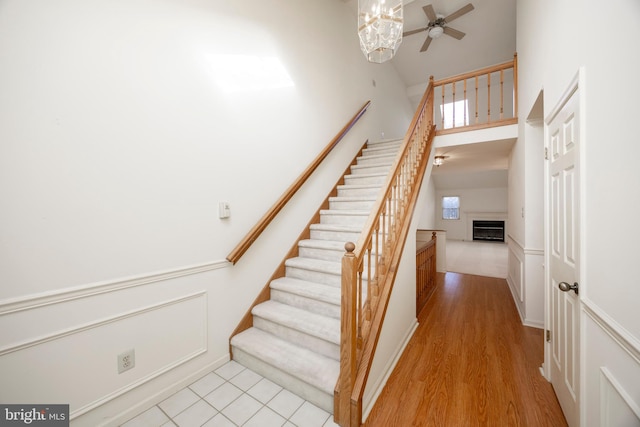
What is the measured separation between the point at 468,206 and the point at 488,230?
124cm

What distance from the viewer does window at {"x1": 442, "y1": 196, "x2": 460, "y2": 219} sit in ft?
35.2

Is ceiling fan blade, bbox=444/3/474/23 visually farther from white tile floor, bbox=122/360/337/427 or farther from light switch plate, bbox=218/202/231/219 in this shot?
white tile floor, bbox=122/360/337/427

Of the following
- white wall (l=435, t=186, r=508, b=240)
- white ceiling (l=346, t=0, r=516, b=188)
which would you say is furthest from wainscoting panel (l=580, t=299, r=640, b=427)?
white wall (l=435, t=186, r=508, b=240)

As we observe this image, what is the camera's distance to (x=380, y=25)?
2146mm

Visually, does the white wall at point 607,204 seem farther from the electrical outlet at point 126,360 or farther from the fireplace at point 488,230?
the fireplace at point 488,230

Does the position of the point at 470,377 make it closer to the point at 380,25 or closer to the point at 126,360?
the point at 126,360

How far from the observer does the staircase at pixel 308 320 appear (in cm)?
175

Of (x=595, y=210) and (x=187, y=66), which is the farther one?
(x=187, y=66)

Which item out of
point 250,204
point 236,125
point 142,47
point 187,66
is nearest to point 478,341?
point 250,204

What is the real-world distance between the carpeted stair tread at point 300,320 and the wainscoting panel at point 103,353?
0.52 metres

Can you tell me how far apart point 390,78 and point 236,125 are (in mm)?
4941

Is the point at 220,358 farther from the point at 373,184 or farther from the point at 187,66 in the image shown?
the point at 373,184

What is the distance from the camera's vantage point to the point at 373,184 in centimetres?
341

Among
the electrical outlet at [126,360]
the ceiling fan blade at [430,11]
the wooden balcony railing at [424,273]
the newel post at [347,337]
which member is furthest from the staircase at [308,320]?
the ceiling fan blade at [430,11]
